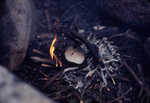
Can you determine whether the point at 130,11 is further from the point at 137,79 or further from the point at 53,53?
the point at 53,53

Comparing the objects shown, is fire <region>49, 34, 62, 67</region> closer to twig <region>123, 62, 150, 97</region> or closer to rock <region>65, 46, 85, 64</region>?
rock <region>65, 46, 85, 64</region>

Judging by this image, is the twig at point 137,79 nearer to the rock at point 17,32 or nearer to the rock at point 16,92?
the rock at point 16,92

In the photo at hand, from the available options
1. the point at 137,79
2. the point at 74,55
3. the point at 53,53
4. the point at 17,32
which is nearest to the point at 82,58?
the point at 74,55

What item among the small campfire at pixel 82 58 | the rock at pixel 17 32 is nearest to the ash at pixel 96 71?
the small campfire at pixel 82 58

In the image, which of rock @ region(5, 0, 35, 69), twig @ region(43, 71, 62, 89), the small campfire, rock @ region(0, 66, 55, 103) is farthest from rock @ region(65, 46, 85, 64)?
rock @ region(0, 66, 55, 103)

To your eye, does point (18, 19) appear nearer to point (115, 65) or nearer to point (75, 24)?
point (75, 24)
